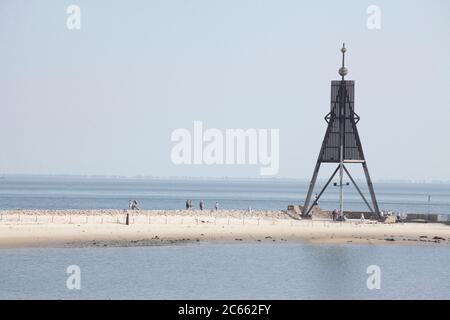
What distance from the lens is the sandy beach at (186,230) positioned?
208ft

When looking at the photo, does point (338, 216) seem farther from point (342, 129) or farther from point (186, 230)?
point (186, 230)

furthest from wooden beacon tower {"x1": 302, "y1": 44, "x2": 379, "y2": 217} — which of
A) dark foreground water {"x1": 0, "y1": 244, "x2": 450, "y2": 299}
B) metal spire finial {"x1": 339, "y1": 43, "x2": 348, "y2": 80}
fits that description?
dark foreground water {"x1": 0, "y1": 244, "x2": 450, "y2": 299}

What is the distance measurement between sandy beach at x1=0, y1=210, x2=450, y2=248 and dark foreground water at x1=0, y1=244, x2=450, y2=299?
2467mm

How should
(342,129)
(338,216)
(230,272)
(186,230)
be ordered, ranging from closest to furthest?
(230,272) < (186,230) < (342,129) < (338,216)

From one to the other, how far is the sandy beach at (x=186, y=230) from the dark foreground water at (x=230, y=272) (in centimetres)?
247

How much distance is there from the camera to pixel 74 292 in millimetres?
44938

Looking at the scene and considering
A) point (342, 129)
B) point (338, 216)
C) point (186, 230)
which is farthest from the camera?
point (338, 216)

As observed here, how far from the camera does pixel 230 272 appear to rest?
52188 mm

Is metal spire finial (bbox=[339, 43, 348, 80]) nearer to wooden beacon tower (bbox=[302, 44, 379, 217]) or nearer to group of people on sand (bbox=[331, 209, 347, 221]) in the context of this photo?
wooden beacon tower (bbox=[302, 44, 379, 217])

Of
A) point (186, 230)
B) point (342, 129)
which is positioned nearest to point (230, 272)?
point (186, 230)

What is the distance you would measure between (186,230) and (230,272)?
57.4ft

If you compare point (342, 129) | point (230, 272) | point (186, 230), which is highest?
point (342, 129)
